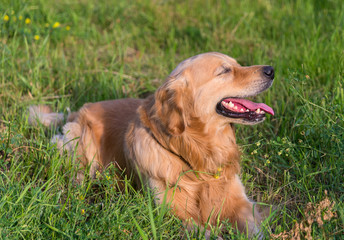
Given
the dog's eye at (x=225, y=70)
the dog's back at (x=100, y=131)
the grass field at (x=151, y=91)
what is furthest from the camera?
the dog's back at (x=100, y=131)

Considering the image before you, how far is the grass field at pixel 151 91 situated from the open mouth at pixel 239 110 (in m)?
0.18

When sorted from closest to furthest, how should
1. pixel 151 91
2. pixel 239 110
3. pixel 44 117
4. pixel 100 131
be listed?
pixel 239 110 < pixel 100 131 < pixel 44 117 < pixel 151 91

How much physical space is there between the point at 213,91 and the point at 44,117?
1.80m

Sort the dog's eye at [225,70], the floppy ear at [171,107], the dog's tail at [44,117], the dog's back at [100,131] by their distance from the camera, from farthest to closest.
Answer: the dog's tail at [44,117]
the dog's back at [100,131]
the dog's eye at [225,70]
the floppy ear at [171,107]

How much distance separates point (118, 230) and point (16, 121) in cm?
177

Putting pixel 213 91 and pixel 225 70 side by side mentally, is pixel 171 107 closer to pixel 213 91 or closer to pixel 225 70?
pixel 213 91

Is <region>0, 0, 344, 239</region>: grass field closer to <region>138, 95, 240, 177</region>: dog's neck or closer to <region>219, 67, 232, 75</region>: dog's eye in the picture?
<region>138, 95, 240, 177</region>: dog's neck

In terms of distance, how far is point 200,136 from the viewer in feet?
10.4

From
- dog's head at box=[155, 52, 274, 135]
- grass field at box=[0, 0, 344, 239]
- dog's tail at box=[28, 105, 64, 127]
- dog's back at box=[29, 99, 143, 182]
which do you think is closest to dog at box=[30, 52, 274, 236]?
dog's head at box=[155, 52, 274, 135]

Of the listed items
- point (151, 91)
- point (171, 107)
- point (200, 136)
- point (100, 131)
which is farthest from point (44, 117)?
point (200, 136)

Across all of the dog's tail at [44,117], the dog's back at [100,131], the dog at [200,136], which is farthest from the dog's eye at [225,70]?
the dog's tail at [44,117]

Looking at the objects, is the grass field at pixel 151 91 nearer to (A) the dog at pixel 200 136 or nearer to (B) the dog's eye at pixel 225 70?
(A) the dog at pixel 200 136

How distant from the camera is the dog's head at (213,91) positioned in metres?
3.11

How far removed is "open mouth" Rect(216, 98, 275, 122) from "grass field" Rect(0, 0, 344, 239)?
18cm
